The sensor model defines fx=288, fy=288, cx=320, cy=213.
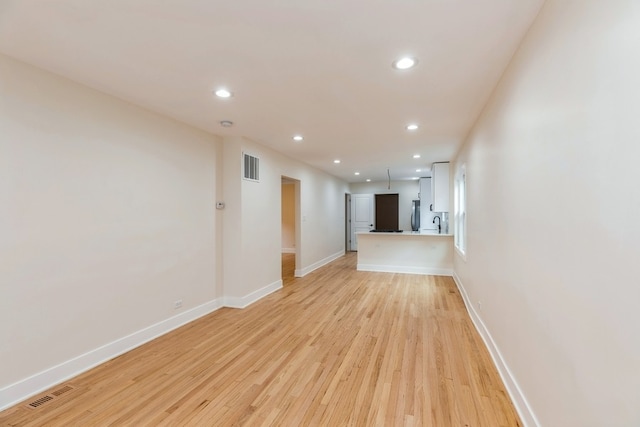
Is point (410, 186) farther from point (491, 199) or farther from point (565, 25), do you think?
point (565, 25)

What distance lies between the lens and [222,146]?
169 inches

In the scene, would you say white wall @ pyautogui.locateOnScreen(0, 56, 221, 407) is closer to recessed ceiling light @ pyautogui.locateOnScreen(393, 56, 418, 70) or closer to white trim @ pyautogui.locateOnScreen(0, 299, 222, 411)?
white trim @ pyautogui.locateOnScreen(0, 299, 222, 411)

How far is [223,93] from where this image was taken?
272cm

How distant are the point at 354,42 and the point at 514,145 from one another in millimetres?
1318

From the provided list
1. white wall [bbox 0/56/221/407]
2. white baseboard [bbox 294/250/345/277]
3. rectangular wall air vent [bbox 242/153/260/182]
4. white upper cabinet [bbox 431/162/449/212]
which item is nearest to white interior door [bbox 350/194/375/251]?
white baseboard [bbox 294/250/345/277]

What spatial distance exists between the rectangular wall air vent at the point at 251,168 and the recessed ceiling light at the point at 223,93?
4.98ft

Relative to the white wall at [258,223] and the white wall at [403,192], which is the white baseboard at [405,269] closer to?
the white wall at [258,223]

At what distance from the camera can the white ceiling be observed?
63.9 inches

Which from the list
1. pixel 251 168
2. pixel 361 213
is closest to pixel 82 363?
→ pixel 251 168

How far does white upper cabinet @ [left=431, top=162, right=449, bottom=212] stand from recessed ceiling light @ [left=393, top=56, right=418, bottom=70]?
14.9ft

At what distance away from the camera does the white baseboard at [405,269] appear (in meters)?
6.41

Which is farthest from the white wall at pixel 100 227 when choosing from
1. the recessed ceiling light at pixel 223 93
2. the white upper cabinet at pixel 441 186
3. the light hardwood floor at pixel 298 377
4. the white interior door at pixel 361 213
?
the white interior door at pixel 361 213

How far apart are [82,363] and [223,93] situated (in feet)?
8.91

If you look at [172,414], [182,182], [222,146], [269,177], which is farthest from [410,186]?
[172,414]
